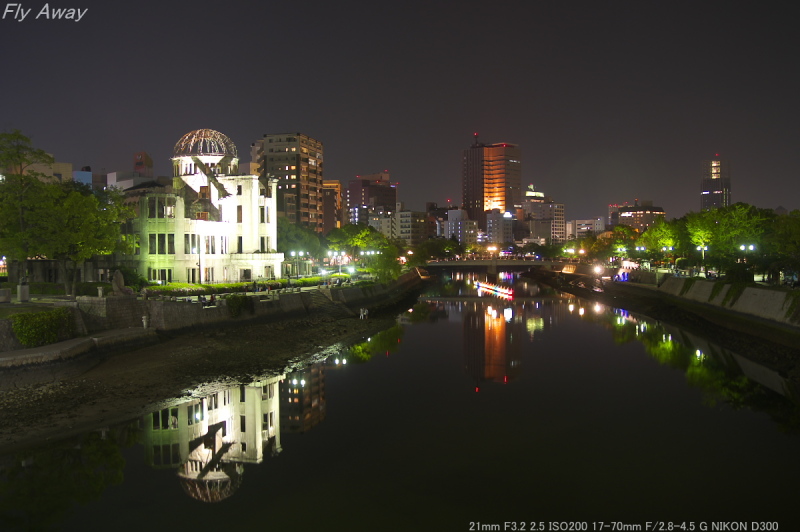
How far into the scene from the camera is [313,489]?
728 inches

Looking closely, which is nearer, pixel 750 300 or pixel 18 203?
pixel 18 203

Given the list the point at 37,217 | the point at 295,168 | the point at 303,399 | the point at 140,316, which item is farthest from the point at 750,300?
the point at 295,168

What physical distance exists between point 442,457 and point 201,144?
60217 millimetres

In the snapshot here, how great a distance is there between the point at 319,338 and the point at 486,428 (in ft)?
78.2

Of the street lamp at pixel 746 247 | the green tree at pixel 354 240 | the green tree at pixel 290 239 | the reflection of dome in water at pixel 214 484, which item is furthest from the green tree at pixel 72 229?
the street lamp at pixel 746 247

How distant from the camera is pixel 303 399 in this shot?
29266 mm

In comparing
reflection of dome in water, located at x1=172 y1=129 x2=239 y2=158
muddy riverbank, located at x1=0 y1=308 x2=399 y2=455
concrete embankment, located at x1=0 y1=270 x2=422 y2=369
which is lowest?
muddy riverbank, located at x1=0 y1=308 x2=399 y2=455

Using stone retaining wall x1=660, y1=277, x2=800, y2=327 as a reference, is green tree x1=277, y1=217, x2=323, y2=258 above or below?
above

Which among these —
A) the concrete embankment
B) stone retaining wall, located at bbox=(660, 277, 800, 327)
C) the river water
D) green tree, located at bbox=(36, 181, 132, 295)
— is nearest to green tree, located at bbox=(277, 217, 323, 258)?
the concrete embankment

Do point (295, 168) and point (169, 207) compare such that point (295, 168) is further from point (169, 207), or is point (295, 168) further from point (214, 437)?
point (214, 437)

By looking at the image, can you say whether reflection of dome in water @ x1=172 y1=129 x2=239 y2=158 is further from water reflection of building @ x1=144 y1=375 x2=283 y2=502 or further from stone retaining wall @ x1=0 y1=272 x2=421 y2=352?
water reflection of building @ x1=144 y1=375 x2=283 y2=502

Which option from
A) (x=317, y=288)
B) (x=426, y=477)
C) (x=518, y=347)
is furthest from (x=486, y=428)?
(x=317, y=288)

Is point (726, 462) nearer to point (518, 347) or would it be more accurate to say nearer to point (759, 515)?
point (759, 515)

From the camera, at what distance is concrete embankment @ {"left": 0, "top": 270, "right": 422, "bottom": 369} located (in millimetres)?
29916
